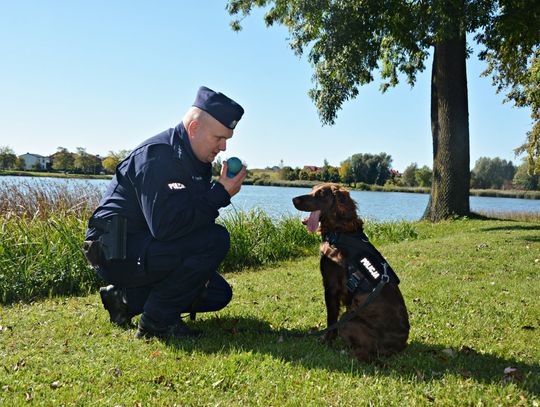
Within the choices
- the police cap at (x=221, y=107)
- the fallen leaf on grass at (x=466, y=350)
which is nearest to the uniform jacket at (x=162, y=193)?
the police cap at (x=221, y=107)

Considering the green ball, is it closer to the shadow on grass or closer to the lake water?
the lake water

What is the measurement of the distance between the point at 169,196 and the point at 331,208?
4.77ft

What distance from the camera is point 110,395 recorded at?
3.22 metres

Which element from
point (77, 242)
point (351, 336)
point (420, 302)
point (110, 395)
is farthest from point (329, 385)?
point (77, 242)

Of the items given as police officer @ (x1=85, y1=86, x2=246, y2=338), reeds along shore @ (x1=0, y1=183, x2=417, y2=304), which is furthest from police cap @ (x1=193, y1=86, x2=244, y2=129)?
reeds along shore @ (x1=0, y1=183, x2=417, y2=304)

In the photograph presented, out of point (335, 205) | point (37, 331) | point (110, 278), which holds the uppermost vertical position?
point (335, 205)

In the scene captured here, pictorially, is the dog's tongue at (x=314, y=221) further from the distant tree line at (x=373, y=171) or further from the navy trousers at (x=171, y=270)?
the distant tree line at (x=373, y=171)

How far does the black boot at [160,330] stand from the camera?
14.1 ft

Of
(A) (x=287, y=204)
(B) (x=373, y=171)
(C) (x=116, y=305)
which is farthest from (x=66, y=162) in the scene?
(C) (x=116, y=305)

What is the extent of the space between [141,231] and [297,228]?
7.88m

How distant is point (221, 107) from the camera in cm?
405

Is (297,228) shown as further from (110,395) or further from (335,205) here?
(110,395)

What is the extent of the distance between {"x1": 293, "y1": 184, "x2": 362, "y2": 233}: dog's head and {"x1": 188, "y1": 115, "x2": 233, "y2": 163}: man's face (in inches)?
Result: 34.8

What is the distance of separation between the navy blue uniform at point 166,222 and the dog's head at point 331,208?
80 cm
